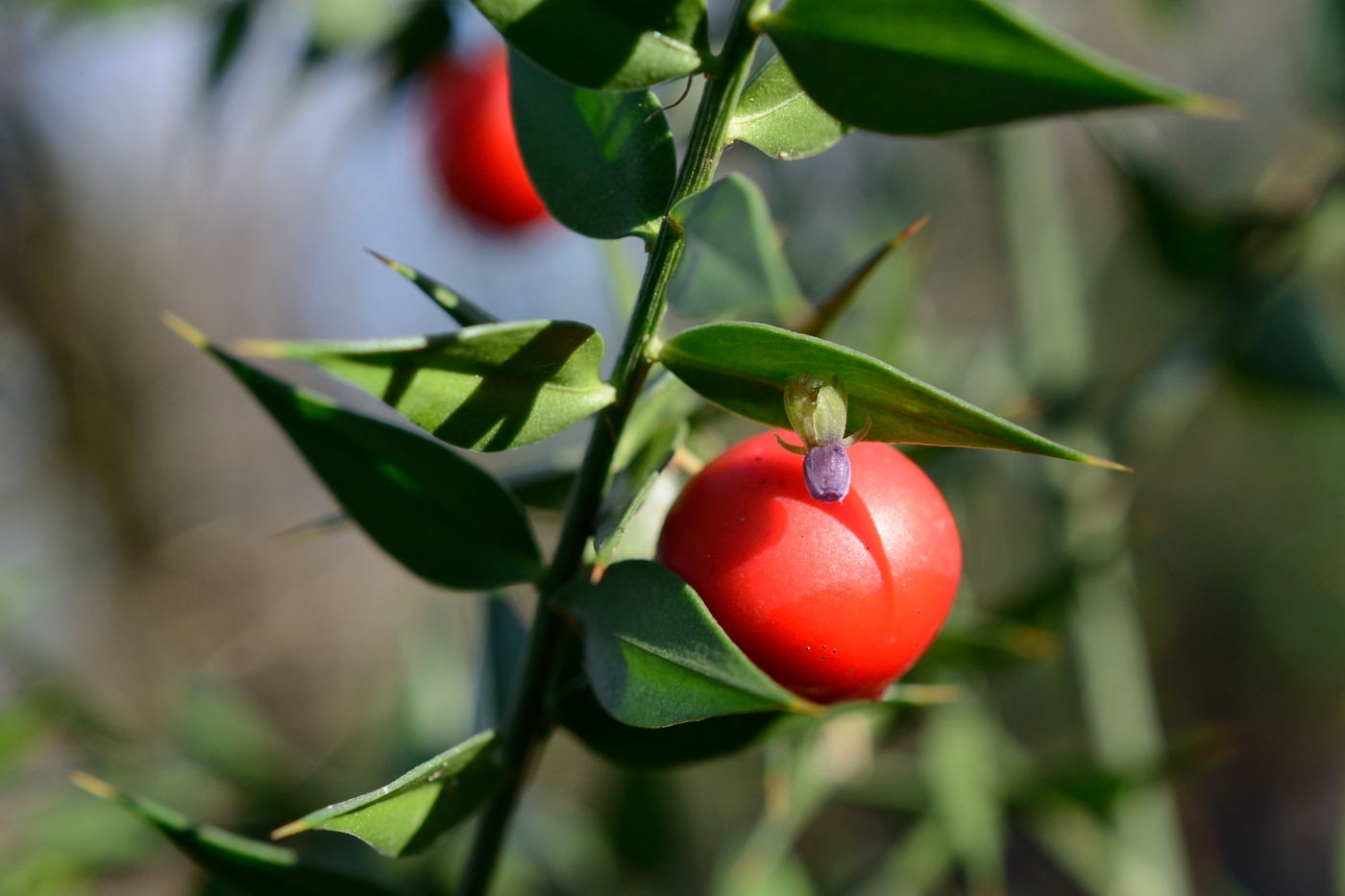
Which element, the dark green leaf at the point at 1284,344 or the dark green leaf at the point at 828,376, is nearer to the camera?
the dark green leaf at the point at 828,376

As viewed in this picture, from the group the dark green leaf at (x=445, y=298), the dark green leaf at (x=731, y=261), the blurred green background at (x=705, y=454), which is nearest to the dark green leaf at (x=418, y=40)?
the blurred green background at (x=705, y=454)

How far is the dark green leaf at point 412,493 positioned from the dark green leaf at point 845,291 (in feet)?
0.52

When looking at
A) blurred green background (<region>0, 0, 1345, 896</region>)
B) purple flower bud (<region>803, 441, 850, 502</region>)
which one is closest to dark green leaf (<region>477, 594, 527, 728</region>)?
blurred green background (<region>0, 0, 1345, 896</region>)

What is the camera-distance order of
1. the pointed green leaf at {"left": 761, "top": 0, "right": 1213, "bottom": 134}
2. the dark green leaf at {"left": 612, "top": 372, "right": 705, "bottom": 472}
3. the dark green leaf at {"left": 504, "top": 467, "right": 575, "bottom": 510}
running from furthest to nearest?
1. the dark green leaf at {"left": 504, "top": 467, "right": 575, "bottom": 510}
2. the dark green leaf at {"left": 612, "top": 372, "right": 705, "bottom": 472}
3. the pointed green leaf at {"left": 761, "top": 0, "right": 1213, "bottom": 134}

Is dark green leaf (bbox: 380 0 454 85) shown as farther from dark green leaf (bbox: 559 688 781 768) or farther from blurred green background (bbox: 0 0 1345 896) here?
dark green leaf (bbox: 559 688 781 768)

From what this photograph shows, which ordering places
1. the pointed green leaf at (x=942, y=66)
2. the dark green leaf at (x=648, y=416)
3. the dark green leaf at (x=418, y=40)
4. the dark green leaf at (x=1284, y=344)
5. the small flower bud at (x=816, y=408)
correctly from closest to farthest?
the pointed green leaf at (x=942, y=66), the small flower bud at (x=816, y=408), the dark green leaf at (x=648, y=416), the dark green leaf at (x=1284, y=344), the dark green leaf at (x=418, y=40)

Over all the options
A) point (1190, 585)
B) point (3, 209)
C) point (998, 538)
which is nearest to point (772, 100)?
point (3, 209)

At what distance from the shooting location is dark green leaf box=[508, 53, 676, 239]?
1.14ft

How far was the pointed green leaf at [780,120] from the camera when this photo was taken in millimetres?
332

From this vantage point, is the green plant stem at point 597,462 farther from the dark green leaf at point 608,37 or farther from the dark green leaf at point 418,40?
the dark green leaf at point 418,40

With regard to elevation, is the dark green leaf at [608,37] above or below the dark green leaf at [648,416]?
above

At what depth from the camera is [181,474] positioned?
10.3ft

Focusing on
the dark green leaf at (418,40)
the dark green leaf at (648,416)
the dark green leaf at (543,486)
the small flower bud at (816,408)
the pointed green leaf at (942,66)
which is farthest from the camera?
the dark green leaf at (418,40)

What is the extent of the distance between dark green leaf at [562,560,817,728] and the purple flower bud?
6 centimetres
